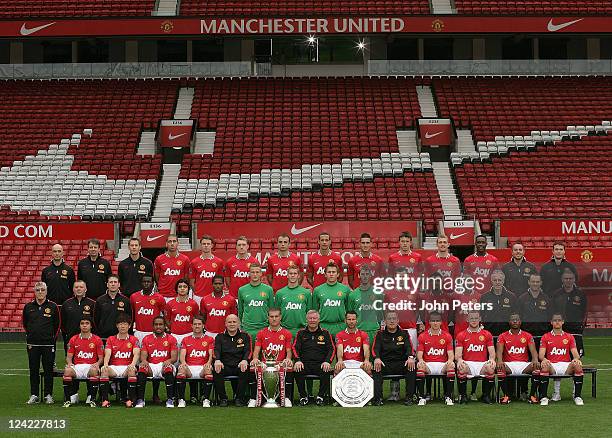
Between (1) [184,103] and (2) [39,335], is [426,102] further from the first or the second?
(2) [39,335]

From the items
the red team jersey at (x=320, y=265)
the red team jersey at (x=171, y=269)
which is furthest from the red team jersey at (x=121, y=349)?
the red team jersey at (x=320, y=265)

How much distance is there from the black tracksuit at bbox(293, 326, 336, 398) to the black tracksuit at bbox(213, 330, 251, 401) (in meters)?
0.65

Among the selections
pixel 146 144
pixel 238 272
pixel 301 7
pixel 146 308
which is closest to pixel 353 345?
pixel 238 272

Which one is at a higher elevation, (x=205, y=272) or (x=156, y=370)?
(x=205, y=272)

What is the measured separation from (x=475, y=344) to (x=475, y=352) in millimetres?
104

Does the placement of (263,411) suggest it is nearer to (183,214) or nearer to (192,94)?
(183,214)

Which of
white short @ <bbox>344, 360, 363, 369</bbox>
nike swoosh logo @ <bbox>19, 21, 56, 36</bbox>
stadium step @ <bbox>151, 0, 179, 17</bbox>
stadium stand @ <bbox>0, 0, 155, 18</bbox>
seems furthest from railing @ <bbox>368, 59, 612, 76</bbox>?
white short @ <bbox>344, 360, 363, 369</bbox>

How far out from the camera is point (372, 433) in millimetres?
11117

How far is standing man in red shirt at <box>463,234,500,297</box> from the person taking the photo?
14.2 metres

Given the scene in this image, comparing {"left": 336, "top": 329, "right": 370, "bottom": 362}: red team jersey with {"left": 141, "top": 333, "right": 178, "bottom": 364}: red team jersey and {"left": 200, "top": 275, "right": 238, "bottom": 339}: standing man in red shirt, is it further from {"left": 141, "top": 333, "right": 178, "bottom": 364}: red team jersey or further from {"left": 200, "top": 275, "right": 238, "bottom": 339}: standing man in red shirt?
{"left": 141, "top": 333, "right": 178, "bottom": 364}: red team jersey

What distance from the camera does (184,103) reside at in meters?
32.2

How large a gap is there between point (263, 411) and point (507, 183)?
16659mm

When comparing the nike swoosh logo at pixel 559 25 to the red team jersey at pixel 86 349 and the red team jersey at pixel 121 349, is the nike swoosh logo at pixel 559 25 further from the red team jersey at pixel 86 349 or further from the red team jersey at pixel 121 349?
the red team jersey at pixel 86 349

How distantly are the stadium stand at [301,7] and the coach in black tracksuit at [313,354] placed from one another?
1967 centimetres
